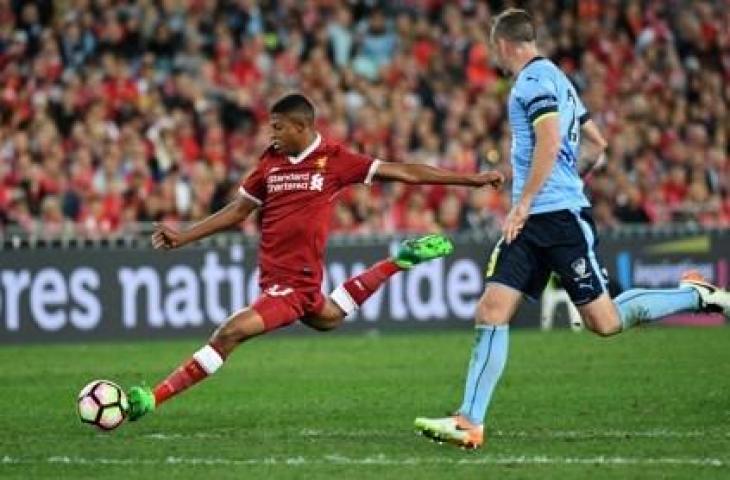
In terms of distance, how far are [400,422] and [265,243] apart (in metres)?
1.46

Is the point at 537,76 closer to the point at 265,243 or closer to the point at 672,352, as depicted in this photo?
the point at 265,243

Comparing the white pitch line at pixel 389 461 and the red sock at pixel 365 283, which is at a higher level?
the red sock at pixel 365 283

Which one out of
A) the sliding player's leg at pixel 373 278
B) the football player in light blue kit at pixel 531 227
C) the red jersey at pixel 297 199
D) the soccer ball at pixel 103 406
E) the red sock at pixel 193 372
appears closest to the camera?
the football player in light blue kit at pixel 531 227

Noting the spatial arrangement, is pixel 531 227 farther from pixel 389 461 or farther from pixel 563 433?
pixel 389 461

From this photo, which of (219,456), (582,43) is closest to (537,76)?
(219,456)

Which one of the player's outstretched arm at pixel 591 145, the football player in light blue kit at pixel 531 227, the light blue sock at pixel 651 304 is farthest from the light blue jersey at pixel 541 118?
the light blue sock at pixel 651 304

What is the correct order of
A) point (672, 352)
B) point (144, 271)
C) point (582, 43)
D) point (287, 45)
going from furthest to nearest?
point (582, 43) → point (287, 45) → point (144, 271) → point (672, 352)

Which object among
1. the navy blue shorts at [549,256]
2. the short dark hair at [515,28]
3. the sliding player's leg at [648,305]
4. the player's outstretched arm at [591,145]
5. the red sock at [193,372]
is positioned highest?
the short dark hair at [515,28]

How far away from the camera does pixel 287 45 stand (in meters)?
25.8

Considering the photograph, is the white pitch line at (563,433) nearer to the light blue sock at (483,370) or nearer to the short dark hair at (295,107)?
the light blue sock at (483,370)

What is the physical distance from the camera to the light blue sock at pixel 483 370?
Result: 35.2ft

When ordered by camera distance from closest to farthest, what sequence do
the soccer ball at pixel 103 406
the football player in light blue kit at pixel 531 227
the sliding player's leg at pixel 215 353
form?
the football player in light blue kit at pixel 531 227 < the soccer ball at pixel 103 406 < the sliding player's leg at pixel 215 353

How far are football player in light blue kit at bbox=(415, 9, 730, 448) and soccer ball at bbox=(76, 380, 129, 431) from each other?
6.03 ft

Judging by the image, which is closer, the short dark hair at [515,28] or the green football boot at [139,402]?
the short dark hair at [515,28]
